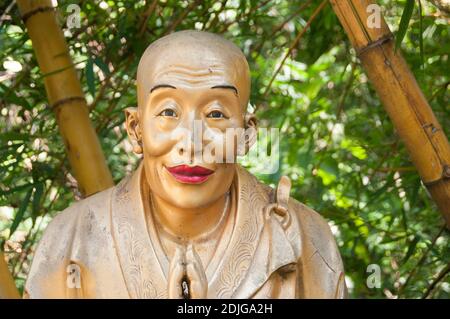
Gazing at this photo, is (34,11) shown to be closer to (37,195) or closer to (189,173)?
(37,195)

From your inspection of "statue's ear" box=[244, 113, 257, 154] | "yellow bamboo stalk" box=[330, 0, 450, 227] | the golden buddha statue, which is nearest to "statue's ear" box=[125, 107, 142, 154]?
the golden buddha statue

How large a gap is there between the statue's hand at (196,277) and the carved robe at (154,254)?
2.9 inches

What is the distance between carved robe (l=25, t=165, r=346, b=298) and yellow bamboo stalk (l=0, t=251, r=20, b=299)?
0.28 feet

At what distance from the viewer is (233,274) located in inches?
104

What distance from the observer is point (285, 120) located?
157 inches

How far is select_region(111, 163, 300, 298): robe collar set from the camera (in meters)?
2.60

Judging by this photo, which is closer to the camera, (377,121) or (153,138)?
(153,138)

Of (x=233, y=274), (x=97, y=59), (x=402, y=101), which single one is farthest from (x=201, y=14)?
(x=233, y=274)

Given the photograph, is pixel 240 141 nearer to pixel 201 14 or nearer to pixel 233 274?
pixel 233 274

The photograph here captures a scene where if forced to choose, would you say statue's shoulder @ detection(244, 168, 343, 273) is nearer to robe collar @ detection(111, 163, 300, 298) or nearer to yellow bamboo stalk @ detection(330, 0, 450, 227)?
robe collar @ detection(111, 163, 300, 298)

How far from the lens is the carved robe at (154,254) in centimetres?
261

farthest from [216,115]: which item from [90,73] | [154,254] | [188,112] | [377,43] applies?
[90,73]

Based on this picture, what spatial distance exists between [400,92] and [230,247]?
0.57 meters
